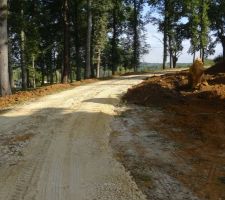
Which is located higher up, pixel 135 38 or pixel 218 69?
pixel 135 38

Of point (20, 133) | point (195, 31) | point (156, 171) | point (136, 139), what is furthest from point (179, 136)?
point (195, 31)

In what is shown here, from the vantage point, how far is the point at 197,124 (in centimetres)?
1299

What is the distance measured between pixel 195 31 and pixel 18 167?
51387 mm

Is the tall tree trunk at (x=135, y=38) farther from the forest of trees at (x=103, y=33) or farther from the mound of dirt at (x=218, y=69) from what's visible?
the mound of dirt at (x=218, y=69)

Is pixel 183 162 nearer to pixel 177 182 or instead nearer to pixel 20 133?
pixel 177 182

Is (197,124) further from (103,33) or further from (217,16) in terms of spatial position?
(217,16)

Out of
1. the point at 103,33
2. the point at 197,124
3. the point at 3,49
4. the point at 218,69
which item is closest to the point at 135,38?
the point at 103,33

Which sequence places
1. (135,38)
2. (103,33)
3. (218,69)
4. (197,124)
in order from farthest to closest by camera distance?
(135,38) → (103,33) → (218,69) → (197,124)

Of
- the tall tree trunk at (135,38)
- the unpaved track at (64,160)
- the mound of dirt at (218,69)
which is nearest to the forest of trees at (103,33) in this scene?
the tall tree trunk at (135,38)

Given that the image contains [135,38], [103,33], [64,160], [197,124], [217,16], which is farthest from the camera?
[217,16]

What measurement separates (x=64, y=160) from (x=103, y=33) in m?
41.9

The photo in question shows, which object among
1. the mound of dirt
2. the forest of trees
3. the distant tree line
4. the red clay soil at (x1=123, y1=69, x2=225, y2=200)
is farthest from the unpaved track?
the distant tree line

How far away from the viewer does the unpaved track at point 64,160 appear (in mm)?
7602

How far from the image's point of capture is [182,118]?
1396 centimetres
